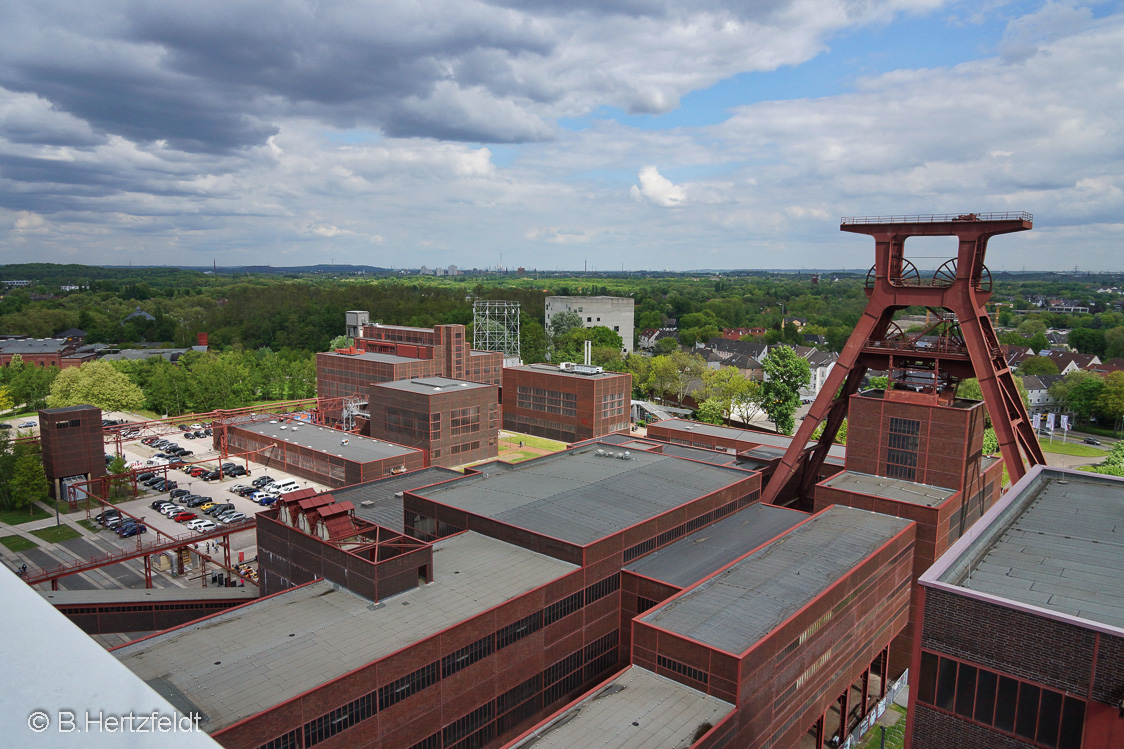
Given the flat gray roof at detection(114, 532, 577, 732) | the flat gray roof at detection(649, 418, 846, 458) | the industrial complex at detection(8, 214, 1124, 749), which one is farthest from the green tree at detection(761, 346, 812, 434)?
the flat gray roof at detection(114, 532, 577, 732)

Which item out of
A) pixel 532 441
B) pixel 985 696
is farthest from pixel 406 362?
pixel 985 696

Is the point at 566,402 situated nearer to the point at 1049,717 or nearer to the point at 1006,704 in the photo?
the point at 1006,704

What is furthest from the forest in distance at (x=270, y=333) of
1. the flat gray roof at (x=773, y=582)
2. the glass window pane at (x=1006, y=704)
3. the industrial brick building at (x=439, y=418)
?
the glass window pane at (x=1006, y=704)

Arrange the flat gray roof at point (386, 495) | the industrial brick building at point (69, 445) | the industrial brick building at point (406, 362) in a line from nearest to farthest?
the flat gray roof at point (386, 495) → the industrial brick building at point (69, 445) → the industrial brick building at point (406, 362)

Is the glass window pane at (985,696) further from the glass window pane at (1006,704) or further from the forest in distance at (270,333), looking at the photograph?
the forest in distance at (270,333)

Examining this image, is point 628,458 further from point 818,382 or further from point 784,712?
point 818,382

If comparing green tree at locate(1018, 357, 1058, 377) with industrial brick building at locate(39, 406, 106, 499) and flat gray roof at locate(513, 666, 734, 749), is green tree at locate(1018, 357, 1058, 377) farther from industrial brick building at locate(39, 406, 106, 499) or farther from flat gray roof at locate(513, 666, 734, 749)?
industrial brick building at locate(39, 406, 106, 499)
